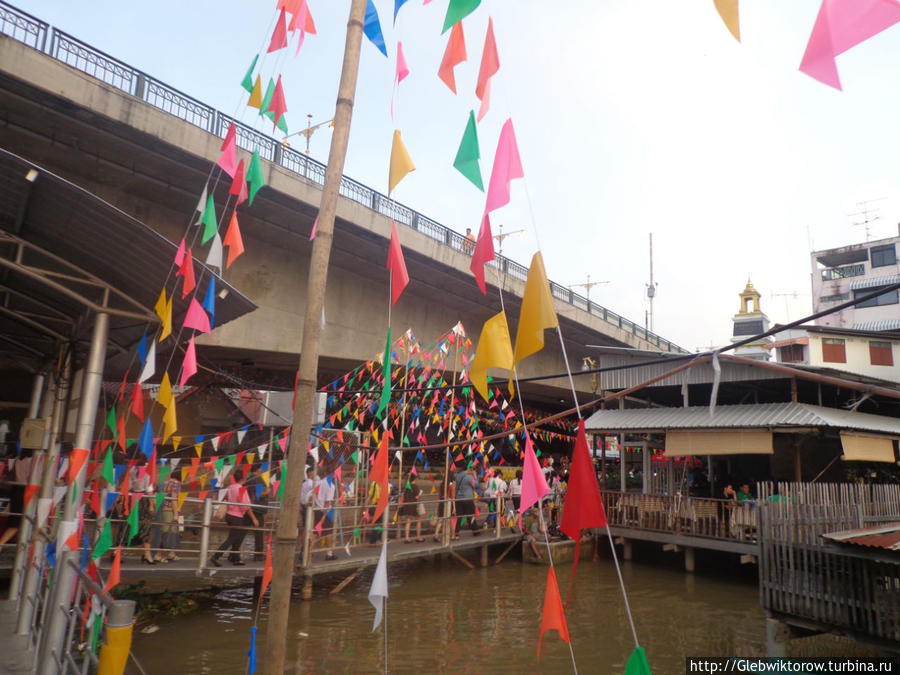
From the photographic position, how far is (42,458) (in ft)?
29.6

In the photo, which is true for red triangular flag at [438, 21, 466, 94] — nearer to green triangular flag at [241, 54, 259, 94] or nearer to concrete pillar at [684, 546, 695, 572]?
green triangular flag at [241, 54, 259, 94]

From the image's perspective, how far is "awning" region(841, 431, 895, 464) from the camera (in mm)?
15367

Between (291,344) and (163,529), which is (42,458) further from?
(291,344)

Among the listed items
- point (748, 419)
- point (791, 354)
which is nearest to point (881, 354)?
point (791, 354)

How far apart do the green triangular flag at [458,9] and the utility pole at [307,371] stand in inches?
25.4

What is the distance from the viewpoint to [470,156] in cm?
493

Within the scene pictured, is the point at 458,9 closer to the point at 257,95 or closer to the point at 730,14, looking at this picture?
the point at 730,14

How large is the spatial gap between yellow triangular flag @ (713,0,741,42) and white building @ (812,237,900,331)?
43436 mm

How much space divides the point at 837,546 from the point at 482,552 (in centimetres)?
1023

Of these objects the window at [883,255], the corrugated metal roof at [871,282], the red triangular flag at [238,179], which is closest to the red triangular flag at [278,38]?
the red triangular flag at [238,179]

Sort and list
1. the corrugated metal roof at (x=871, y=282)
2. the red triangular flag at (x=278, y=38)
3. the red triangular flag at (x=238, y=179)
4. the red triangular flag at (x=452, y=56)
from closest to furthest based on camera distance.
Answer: the red triangular flag at (x=452, y=56) < the red triangular flag at (x=278, y=38) < the red triangular flag at (x=238, y=179) < the corrugated metal roof at (x=871, y=282)

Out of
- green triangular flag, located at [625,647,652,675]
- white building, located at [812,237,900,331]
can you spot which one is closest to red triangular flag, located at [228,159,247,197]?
green triangular flag, located at [625,647,652,675]

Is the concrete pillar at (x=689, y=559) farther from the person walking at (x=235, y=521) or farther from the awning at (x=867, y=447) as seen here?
the person walking at (x=235, y=521)

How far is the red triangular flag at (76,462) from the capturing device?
6621mm
